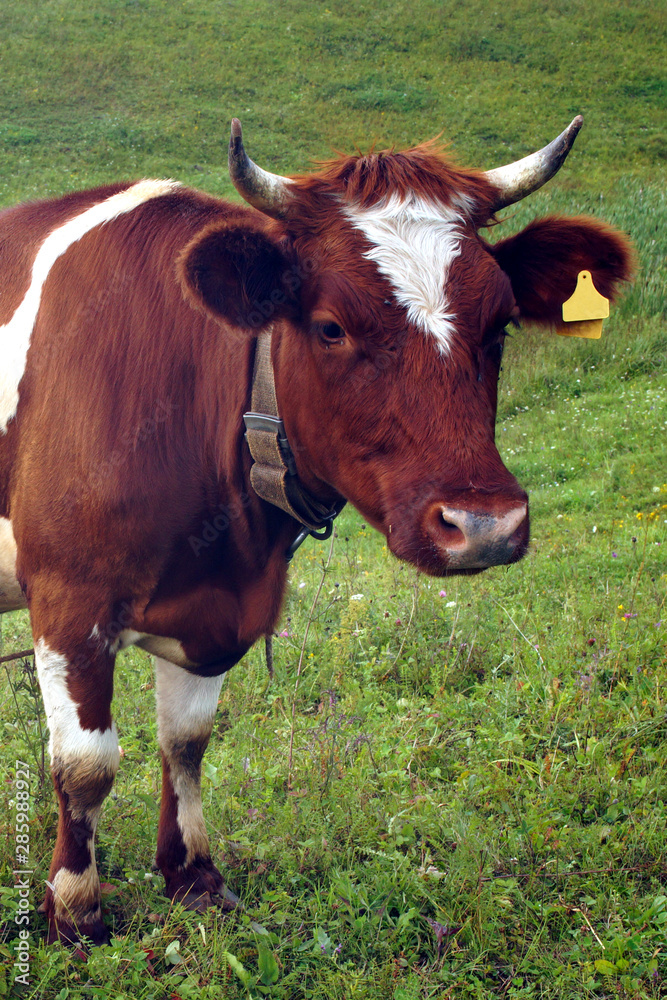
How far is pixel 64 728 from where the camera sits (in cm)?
250

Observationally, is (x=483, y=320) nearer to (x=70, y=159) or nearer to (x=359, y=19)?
(x=70, y=159)

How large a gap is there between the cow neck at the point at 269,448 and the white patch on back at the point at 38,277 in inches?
30.0

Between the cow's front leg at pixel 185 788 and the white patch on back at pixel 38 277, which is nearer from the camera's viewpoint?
the white patch on back at pixel 38 277

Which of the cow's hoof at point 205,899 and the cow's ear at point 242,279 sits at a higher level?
the cow's ear at point 242,279

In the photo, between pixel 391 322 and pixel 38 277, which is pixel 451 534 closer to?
pixel 391 322

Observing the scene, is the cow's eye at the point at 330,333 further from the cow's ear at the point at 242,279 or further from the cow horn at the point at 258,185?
the cow horn at the point at 258,185

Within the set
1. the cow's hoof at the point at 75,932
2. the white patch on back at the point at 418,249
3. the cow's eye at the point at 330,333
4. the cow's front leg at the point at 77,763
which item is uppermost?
the white patch on back at the point at 418,249

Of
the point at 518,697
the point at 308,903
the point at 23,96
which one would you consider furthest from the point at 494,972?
the point at 23,96

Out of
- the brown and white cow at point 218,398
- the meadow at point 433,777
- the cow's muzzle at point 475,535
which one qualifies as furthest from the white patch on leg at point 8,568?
the cow's muzzle at point 475,535

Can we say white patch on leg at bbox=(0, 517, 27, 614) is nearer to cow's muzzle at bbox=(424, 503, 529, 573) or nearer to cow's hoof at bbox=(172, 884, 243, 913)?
cow's hoof at bbox=(172, 884, 243, 913)

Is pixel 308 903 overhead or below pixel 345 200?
below

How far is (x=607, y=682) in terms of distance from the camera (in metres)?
3.58

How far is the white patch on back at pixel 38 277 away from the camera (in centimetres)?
260

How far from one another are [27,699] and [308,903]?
66.7 inches
